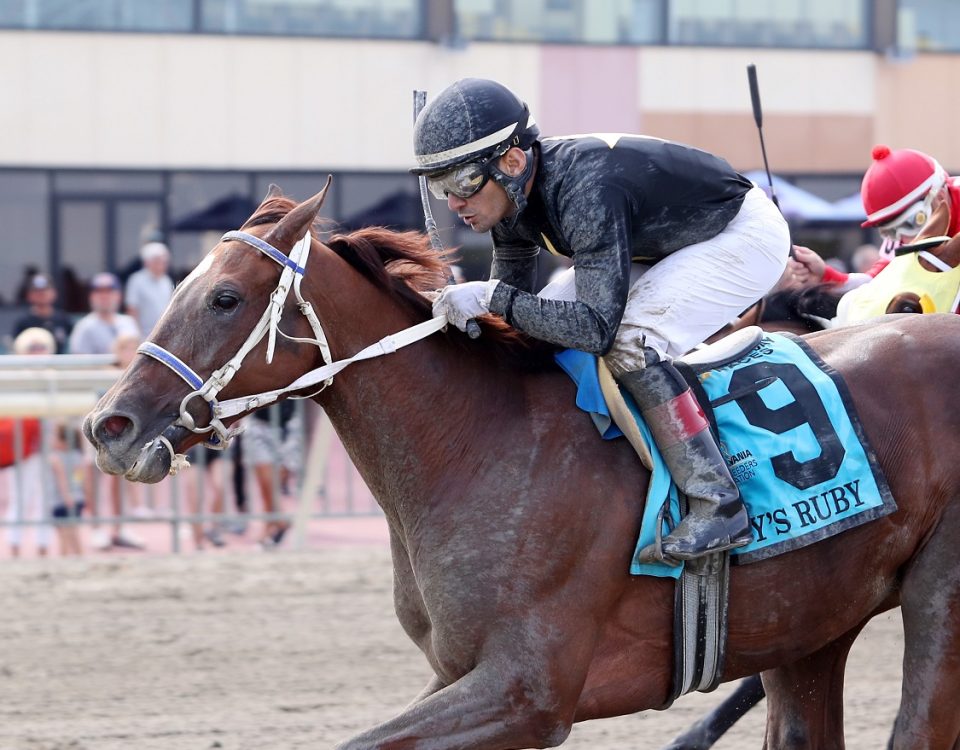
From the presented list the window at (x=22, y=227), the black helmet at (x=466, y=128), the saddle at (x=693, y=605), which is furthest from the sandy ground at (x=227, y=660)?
the window at (x=22, y=227)

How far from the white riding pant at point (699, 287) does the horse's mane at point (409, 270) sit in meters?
0.19

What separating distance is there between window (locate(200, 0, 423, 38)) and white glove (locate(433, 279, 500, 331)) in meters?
13.0

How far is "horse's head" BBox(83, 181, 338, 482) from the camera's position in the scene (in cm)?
344

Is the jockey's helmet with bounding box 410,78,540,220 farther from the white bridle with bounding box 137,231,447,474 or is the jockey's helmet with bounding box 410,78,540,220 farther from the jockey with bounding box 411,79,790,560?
the white bridle with bounding box 137,231,447,474

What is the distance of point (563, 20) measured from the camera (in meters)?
17.2

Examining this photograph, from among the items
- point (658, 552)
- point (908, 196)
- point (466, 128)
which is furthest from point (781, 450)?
point (908, 196)

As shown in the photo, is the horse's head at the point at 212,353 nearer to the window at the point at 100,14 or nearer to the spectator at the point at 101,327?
the spectator at the point at 101,327

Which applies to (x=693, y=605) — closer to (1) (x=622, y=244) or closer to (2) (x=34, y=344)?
(1) (x=622, y=244)

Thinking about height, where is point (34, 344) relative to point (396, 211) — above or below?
below

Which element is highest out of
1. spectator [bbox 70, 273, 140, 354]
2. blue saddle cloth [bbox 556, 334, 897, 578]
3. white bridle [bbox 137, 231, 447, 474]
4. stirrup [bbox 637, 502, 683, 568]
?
white bridle [bbox 137, 231, 447, 474]

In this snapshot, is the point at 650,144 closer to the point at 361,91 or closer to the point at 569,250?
the point at 569,250

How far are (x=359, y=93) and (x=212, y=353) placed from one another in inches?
522

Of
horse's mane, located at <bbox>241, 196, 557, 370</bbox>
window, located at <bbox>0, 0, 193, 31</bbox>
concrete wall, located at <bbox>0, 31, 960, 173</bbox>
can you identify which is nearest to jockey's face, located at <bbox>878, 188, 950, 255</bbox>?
horse's mane, located at <bbox>241, 196, 557, 370</bbox>

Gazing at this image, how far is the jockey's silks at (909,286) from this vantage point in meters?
4.87
